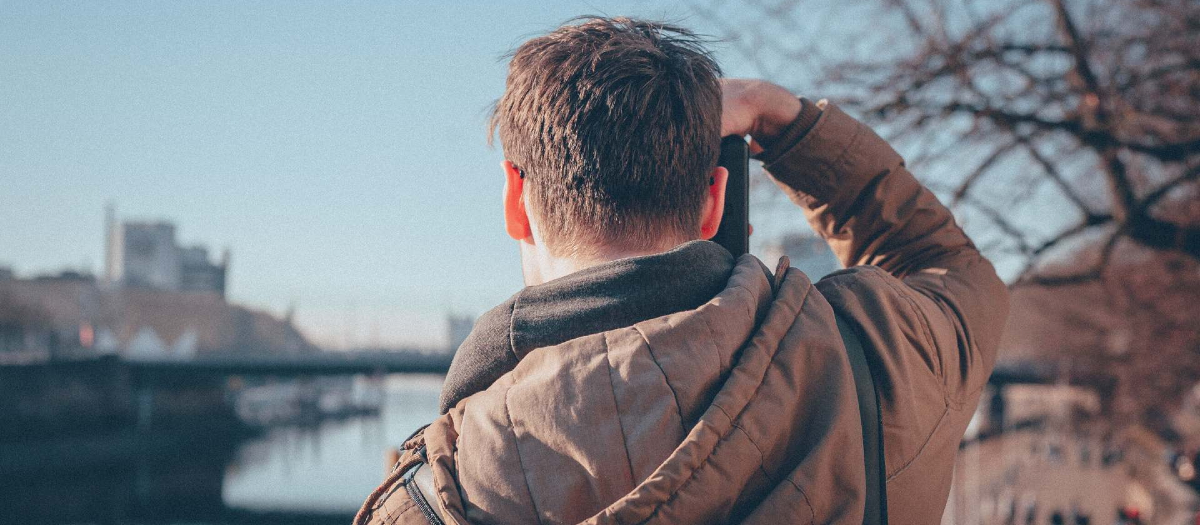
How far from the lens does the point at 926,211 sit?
1673 mm

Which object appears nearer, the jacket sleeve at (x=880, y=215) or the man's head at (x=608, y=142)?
the man's head at (x=608, y=142)

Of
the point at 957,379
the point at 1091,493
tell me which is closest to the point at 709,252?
the point at 957,379

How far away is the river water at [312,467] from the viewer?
1206 inches

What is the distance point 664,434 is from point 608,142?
386 mm

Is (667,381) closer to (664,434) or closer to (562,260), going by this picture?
(664,434)

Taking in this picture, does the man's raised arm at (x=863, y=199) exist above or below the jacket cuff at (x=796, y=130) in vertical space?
below

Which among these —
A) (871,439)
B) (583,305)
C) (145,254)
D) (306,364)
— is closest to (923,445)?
(871,439)

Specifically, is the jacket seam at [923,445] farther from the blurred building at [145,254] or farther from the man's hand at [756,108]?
the blurred building at [145,254]

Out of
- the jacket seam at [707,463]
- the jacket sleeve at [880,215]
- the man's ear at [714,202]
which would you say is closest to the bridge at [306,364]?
the jacket sleeve at [880,215]

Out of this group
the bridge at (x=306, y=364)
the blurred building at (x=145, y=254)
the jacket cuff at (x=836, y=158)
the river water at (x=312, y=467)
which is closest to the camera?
the jacket cuff at (x=836, y=158)

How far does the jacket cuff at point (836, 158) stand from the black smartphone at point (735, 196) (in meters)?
0.27

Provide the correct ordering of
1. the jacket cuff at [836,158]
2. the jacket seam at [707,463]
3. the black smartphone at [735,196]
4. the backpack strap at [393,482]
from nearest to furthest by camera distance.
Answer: the jacket seam at [707,463], the backpack strap at [393,482], the black smartphone at [735,196], the jacket cuff at [836,158]

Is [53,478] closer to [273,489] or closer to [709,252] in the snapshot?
[273,489]


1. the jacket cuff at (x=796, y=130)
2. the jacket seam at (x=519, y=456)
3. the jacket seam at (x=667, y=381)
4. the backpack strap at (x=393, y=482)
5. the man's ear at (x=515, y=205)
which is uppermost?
the jacket cuff at (x=796, y=130)
